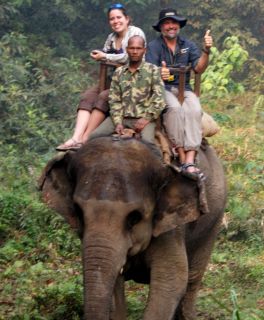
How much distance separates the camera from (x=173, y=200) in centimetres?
575

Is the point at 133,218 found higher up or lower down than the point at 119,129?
lower down

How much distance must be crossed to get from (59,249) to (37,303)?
76.6 inches

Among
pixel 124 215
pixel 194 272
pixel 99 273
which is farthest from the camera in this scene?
pixel 194 272

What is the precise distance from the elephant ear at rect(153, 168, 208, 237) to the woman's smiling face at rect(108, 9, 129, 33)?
4.94ft

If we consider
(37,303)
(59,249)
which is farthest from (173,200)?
(59,249)

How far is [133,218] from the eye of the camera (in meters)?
5.39

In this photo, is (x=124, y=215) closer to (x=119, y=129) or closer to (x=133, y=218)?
(x=133, y=218)

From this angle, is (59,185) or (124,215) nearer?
(124,215)

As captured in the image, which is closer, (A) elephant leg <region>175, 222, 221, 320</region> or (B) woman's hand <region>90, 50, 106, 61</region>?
(B) woman's hand <region>90, 50, 106, 61</region>

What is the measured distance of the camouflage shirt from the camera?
6.04 metres

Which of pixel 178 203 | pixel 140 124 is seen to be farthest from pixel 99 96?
pixel 178 203

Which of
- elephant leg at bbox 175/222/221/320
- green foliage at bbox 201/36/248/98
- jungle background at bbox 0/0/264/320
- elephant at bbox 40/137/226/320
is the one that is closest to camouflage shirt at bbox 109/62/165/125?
elephant at bbox 40/137/226/320

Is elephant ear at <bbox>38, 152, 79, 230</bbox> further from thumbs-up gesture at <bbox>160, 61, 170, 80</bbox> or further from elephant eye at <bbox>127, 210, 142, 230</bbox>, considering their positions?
thumbs-up gesture at <bbox>160, 61, 170, 80</bbox>

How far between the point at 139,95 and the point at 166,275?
1.15 metres
